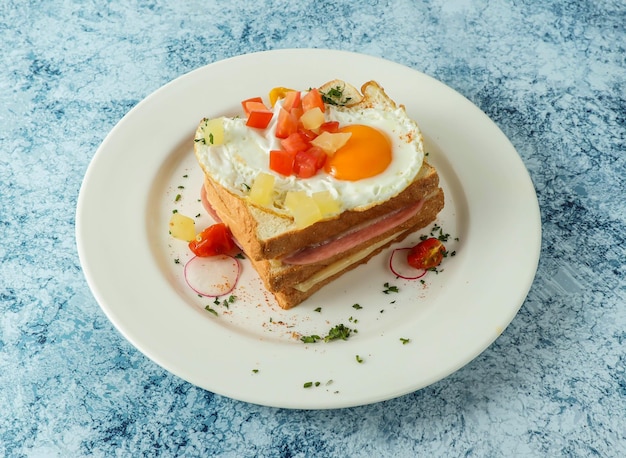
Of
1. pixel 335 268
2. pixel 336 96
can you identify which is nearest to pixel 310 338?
pixel 335 268

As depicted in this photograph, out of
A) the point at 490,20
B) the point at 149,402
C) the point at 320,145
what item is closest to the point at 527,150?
the point at 490,20

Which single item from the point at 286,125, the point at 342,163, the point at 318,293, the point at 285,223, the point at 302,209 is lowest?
the point at 318,293

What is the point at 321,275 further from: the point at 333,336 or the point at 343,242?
the point at 333,336

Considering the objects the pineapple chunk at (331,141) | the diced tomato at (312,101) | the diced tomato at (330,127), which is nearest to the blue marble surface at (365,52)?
the pineapple chunk at (331,141)

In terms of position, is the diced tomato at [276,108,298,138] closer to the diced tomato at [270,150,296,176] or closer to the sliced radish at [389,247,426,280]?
the diced tomato at [270,150,296,176]

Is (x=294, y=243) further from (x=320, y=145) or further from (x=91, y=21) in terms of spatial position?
(x=91, y=21)

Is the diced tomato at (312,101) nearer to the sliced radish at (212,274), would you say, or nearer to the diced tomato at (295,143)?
the diced tomato at (295,143)
